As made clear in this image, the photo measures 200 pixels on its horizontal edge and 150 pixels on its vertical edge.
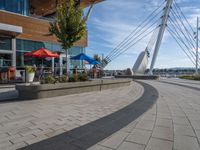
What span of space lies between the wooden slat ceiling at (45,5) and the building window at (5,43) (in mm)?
10309

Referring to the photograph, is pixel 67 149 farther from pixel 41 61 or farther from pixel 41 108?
pixel 41 61

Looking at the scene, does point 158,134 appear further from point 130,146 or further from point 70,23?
point 70,23

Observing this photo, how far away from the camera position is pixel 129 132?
184 inches

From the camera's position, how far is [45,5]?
2942 cm

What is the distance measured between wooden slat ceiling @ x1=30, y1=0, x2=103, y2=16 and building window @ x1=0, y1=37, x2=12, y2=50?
10.3m

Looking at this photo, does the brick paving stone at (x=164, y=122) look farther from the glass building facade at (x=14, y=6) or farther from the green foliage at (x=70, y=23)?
the glass building facade at (x=14, y=6)

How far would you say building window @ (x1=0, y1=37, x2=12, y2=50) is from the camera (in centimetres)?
1784

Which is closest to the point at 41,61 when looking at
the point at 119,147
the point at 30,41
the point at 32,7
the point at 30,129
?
the point at 30,41

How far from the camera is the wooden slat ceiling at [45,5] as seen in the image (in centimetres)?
2785

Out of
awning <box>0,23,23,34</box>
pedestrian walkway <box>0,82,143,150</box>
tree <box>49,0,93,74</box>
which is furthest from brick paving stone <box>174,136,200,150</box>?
awning <box>0,23,23,34</box>

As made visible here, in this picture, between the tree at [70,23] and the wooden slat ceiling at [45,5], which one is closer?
the tree at [70,23]

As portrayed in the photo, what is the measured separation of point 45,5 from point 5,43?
43.3 ft

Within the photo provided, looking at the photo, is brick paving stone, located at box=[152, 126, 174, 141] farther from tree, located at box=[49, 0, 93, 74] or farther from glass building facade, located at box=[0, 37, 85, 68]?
glass building facade, located at box=[0, 37, 85, 68]

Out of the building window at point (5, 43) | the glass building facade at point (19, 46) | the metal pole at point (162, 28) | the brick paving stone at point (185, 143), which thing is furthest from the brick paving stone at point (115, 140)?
the metal pole at point (162, 28)
